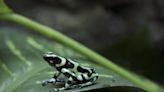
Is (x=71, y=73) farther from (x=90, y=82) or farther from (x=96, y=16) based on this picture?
(x=96, y=16)

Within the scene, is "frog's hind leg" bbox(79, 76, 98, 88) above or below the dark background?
below

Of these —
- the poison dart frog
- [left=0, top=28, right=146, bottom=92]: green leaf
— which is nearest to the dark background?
[left=0, top=28, right=146, bottom=92]: green leaf

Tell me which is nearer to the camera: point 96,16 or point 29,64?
point 29,64

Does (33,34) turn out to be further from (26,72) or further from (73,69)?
(73,69)

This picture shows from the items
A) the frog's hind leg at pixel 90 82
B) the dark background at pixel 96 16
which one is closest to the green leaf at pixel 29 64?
the frog's hind leg at pixel 90 82

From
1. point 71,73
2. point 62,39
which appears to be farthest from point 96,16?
point 71,73

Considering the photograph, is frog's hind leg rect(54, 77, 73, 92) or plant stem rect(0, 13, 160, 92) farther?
plant stem rect(0, 13, 160, 92)

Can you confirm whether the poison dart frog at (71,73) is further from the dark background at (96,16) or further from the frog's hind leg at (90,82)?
the dark background at (96,16)

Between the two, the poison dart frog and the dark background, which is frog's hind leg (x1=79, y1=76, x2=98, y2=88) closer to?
the poison dart frog

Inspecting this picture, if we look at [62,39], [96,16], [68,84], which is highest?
[96,16]
